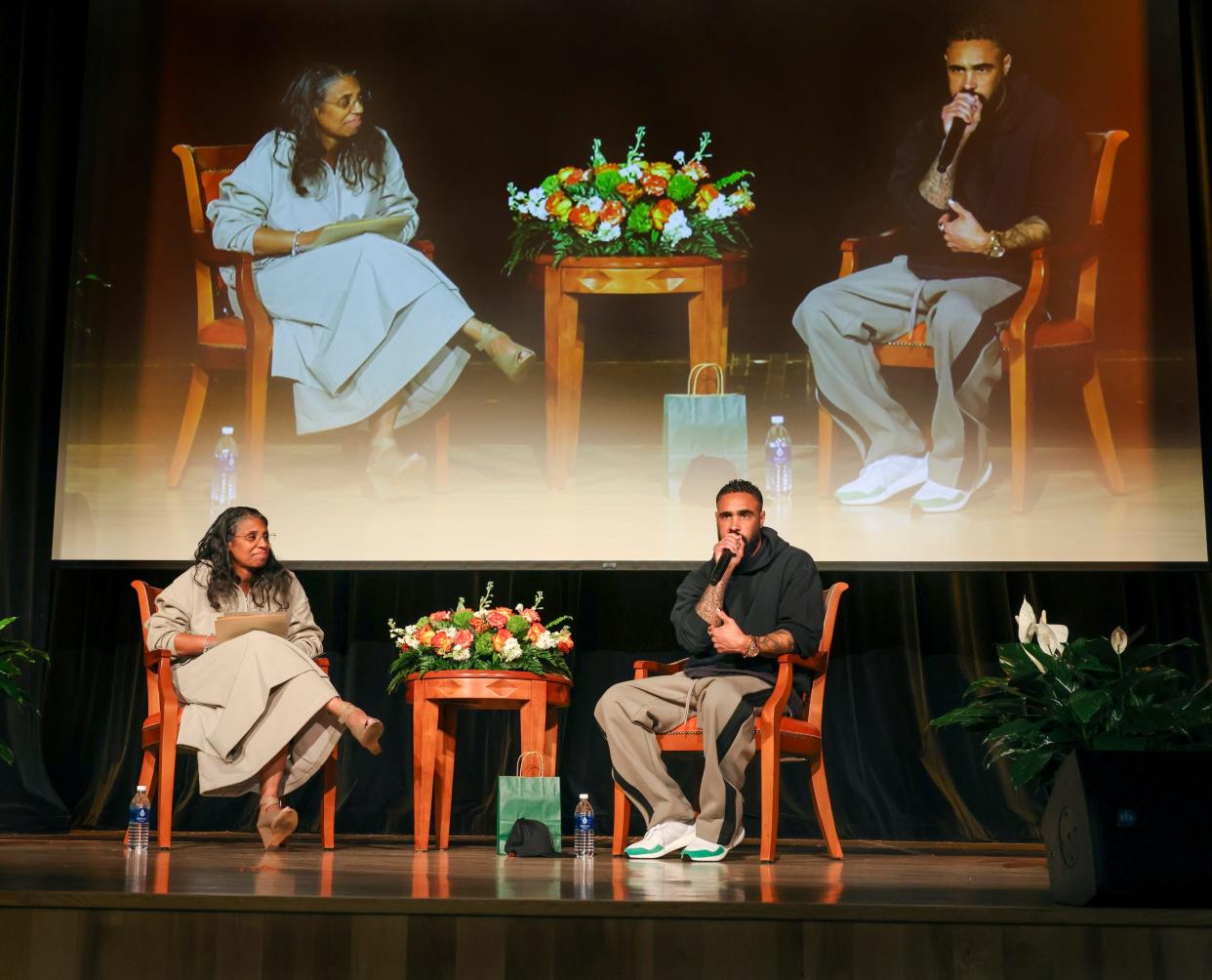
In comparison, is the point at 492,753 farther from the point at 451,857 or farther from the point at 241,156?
the point at 241,156

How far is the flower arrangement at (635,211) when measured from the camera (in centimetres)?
495

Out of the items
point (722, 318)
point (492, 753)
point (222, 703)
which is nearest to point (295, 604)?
point (222, 703)

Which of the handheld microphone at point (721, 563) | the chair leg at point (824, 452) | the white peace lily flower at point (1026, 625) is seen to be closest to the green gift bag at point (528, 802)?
the handheld microphone at point (721, 563)

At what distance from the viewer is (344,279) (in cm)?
504

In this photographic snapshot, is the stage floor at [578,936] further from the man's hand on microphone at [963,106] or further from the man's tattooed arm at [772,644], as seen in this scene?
the man's hand on microphone at [963,106]

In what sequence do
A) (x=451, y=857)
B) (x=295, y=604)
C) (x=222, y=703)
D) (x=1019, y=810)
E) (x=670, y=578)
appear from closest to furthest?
1. (x=451, y=857)
2. (x=222, y=703)
3. (x=295, y=604)
4. (x=1019, y=810)
5. (x=670, y=578)

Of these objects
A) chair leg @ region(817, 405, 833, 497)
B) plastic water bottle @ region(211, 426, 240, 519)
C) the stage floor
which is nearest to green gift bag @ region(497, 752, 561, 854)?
chair leg @ region(817, 405, 833, 497)

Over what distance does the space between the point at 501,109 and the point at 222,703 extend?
7.72ft

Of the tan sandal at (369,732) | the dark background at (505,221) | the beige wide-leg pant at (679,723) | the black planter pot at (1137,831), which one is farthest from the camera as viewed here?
the dark background at (505,221)

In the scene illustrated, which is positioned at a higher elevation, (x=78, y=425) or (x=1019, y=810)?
(x=78, y=425)

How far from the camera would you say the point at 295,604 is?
4363 millimetres

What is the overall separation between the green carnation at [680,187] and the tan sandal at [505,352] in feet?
2.46

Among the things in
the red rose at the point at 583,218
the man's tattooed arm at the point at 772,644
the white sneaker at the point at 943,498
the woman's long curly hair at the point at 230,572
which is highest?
the red rose at the point at 583,218

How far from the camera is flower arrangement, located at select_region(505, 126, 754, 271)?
495 cm
